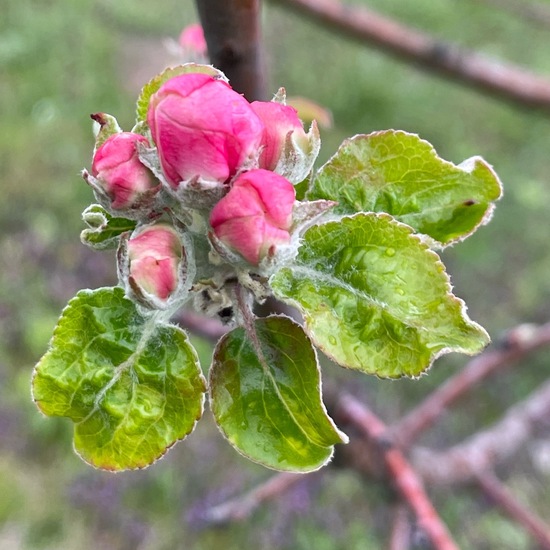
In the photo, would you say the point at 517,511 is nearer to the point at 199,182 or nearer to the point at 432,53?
the point at 432,53

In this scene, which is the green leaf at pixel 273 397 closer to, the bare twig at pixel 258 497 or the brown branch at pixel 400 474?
the brown branch at pixel 400 474

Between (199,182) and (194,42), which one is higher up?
(199,182)

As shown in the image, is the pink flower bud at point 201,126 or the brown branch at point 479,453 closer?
the pink flower bud at point 201,126

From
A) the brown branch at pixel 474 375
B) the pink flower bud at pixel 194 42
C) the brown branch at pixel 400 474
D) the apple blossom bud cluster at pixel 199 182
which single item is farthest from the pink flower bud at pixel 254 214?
the brown branch at pixel 474 375

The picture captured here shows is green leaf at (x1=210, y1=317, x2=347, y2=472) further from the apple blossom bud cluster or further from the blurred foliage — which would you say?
the blurred foliage

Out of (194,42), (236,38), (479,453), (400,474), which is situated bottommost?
(479,453)

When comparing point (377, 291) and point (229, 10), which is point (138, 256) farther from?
point (229, 10)

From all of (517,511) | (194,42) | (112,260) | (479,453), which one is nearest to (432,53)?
(194,42)
